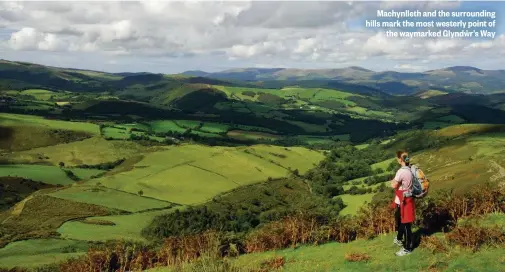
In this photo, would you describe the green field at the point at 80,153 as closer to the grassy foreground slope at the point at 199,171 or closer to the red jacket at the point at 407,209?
the grassy foreground slope at the point at 199,171

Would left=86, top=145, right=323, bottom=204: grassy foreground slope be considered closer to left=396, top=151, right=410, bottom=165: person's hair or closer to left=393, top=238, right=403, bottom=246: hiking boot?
left=393, top=238, right=403, bottom=246: hiking boot

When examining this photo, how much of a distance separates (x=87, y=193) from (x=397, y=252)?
10844 cm

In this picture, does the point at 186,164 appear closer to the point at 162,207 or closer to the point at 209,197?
the point at 209,197

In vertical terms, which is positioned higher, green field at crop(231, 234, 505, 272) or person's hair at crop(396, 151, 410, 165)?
person's hair at crop(396, 151, 410, 165)

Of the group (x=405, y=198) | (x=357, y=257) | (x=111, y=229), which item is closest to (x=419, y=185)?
(x=405, y=198)

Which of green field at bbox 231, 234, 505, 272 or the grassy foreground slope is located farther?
the grassy foreground slope

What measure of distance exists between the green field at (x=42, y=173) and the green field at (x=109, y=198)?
2189 centimetres

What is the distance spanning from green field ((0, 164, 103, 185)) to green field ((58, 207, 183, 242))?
4767cm

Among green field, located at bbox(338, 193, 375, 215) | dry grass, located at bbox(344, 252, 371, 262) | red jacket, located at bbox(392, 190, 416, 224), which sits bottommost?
green field, located at bbox(338, 193, 375, 215)

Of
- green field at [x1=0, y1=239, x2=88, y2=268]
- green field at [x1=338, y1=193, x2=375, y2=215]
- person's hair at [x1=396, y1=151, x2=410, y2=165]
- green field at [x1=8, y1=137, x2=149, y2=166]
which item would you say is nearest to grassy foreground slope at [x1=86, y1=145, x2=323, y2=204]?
green field at [x1=8, y1=137, x2=149, y2=166]

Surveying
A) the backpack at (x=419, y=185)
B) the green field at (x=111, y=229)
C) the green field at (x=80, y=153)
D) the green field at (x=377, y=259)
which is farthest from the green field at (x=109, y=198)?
the backpack at (x=419, y=185)

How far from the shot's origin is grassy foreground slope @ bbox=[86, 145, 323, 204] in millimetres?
129375

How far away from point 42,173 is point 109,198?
135 ft

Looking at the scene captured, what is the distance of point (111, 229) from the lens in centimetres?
8850
